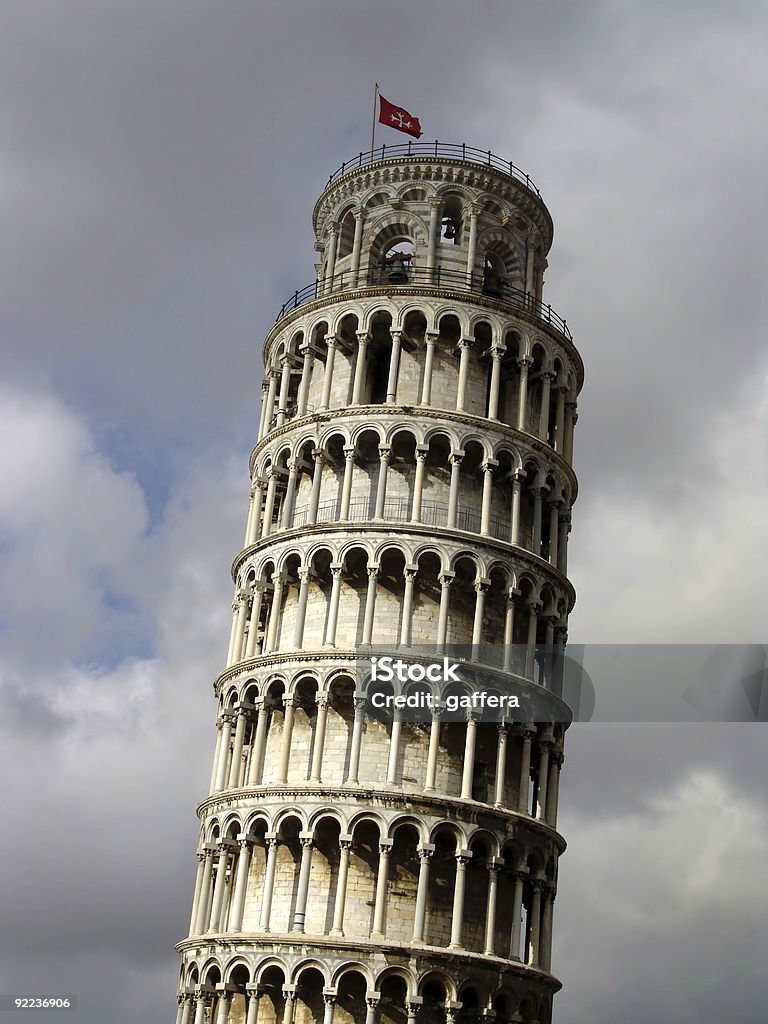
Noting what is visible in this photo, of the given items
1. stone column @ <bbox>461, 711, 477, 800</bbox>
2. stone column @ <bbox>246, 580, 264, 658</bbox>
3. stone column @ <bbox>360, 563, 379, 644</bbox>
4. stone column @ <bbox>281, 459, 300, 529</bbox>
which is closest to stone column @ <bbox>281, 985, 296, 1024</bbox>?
stone column @ <bbox>461, 711, 477, 800</bbox>

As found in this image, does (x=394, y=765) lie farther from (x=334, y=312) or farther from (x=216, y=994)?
(x=334, y=312)

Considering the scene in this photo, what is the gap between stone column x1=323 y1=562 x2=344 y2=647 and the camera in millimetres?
46469

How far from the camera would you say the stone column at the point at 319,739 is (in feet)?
146

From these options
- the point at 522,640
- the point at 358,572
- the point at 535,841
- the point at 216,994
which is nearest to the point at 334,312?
the point at 358,572

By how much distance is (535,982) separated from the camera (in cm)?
4462

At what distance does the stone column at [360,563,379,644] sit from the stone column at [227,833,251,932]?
7985mm

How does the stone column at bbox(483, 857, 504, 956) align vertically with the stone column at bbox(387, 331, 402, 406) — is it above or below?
below

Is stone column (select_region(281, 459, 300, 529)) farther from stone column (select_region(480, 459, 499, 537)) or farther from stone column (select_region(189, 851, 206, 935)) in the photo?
stone column (select_region(189, 851, 206, 935))

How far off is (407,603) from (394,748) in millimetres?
5090

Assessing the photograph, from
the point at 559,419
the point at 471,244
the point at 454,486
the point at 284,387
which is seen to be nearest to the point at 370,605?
the point at 454,486

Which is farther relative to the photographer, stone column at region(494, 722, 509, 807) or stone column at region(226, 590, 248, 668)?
stone column at region(226, 590, 248, 668)

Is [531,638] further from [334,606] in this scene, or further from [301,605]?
[301,605]

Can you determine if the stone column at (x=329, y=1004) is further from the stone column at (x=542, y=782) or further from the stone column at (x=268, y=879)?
the stone column at (x=542, y=782)

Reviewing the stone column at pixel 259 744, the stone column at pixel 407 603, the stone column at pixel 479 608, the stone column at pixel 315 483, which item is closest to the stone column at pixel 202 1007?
the stone column at pixel 259 744
